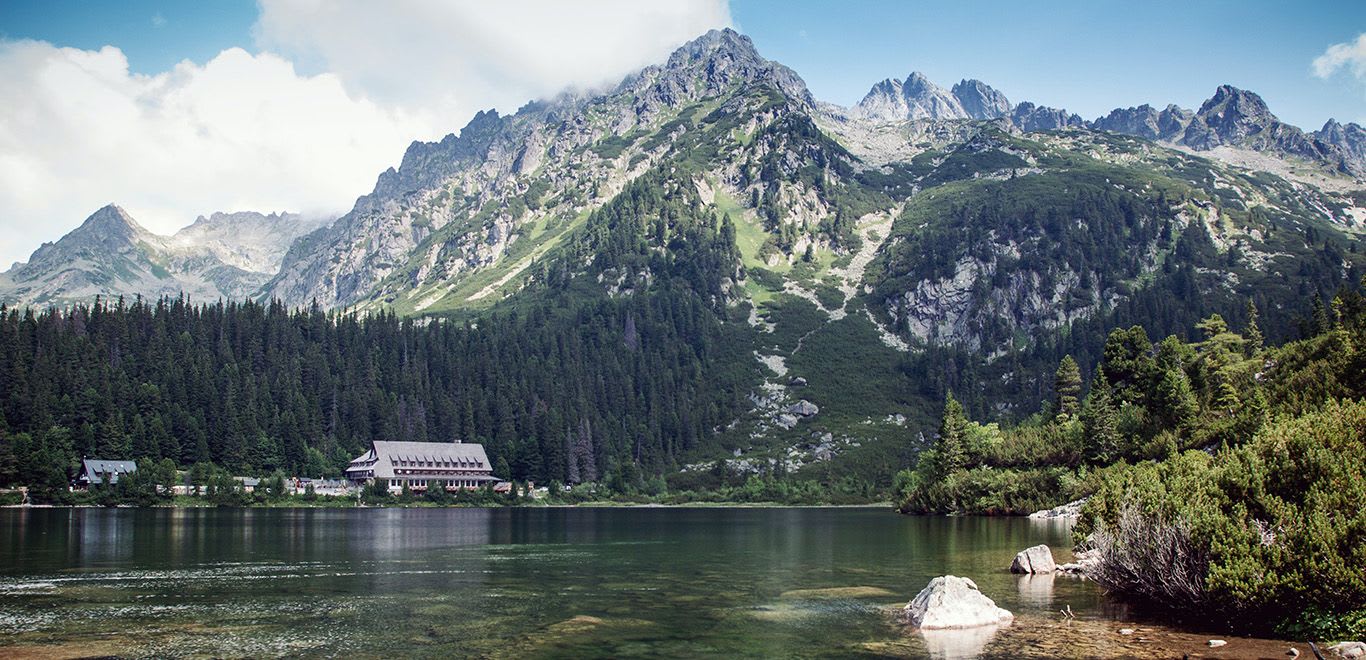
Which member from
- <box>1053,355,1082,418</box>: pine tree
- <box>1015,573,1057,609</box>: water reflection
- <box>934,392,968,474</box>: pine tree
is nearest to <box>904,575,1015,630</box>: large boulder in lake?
<box>1015,573,1057,609</box>: water reflection

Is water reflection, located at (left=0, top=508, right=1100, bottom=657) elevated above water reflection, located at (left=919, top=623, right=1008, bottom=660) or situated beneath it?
situated beneath

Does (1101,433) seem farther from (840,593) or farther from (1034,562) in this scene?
(840,593)

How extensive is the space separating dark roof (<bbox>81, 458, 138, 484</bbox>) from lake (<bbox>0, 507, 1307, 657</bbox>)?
67.4 metres

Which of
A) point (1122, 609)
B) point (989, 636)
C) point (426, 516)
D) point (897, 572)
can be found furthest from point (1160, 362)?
point (426, 516)

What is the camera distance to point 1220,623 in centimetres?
4191

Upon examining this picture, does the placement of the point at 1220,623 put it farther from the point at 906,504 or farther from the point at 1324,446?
the point at 906,504

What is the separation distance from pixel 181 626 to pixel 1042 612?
4122cm

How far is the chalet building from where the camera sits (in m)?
168

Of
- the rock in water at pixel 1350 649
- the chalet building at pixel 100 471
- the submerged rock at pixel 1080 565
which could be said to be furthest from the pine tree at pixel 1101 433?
the chalet building at pixel 100 471

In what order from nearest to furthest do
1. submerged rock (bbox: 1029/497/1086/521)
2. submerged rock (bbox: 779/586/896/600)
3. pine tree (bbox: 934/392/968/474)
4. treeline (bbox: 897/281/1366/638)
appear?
treeline (bbox: 897/281/1366/638) → submerged rock (bbox: 779/586/896/600) → submerged rock (bbox: 1029/497/1086/521) → pine tree (bbox: 934/392/968/474)

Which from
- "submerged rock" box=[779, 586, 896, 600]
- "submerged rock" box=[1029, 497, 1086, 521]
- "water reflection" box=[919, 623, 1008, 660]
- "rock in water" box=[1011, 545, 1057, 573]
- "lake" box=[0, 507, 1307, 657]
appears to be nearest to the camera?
"water reflection" box=[919, 623, 1008, 660]

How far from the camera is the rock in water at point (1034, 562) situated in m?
63.0

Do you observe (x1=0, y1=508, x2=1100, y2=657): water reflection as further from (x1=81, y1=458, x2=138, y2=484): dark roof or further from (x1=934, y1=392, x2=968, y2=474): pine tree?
(x1=81, y1=458, x2=138, y2=484): dark roof

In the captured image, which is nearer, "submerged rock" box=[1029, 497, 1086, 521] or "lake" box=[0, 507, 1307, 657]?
"lake" box=[0, 507, 1307, 657]
